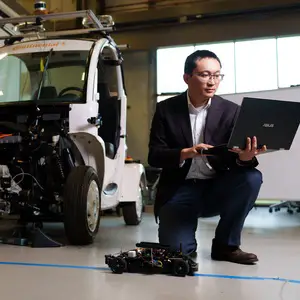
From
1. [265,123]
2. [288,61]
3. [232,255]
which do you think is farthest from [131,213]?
[288,61]

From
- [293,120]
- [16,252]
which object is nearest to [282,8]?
[293,120]

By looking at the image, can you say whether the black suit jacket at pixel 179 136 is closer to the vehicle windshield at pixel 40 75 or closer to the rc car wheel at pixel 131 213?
the vehicle windshield at pixel 40 75

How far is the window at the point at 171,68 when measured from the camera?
7891 millimetres

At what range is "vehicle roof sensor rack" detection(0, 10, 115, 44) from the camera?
3545mm

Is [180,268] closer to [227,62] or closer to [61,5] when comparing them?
[227,62]

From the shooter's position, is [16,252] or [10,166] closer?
[16,252]

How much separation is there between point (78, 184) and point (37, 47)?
139 cm

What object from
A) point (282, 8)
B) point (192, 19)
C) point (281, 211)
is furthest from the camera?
Answer: point (192, 19)

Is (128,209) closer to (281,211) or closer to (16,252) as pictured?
(16,252)

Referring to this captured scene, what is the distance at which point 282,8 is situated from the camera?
22.7ft

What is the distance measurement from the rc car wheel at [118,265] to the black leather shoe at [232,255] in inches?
24.0

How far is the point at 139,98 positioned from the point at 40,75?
171 inches

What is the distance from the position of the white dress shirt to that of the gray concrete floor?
50 centimetres

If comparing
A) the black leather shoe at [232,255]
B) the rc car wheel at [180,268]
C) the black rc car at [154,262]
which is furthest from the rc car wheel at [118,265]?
Answer: the black leather shoe at [232,255]
